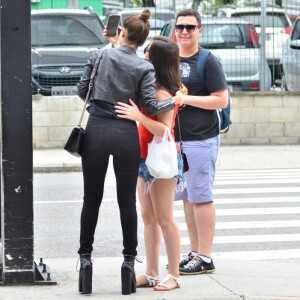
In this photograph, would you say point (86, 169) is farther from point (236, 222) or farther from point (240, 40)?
point (240, 40)

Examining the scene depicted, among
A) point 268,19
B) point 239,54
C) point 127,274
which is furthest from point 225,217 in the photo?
point 268,19

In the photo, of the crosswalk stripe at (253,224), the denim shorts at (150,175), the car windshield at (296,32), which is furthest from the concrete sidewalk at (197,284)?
the car windshield at (296,32)

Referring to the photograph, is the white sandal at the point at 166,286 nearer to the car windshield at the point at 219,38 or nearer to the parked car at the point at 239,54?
the parked car at the point at 239,54

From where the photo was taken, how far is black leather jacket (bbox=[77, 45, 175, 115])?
20.5 ft

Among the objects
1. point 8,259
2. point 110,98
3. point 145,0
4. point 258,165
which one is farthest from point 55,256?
point 145,0

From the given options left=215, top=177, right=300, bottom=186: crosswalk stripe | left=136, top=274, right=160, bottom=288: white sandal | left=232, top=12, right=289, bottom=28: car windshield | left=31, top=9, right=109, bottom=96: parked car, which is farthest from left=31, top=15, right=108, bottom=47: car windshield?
left=136, top=274, right=160, bottom=288: white sandal

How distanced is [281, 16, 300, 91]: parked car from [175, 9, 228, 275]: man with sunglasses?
1115cm

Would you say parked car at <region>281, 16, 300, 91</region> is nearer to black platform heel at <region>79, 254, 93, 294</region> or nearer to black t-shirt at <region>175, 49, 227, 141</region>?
black t-shirt at <region>175, 49, 227, 141</region>

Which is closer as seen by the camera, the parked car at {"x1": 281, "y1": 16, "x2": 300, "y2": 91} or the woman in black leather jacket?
the woman in black leather jacket

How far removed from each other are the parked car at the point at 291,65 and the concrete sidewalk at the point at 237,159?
133 cm

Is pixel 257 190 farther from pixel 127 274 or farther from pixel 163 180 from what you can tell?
pixel 127 274

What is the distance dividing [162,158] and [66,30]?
41.9 ft

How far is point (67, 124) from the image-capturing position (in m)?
17.5

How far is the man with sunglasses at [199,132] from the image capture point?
719 cm
